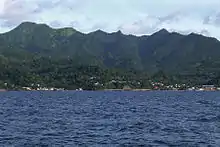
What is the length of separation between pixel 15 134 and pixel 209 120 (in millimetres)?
29957

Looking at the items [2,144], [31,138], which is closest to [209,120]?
[31,138]

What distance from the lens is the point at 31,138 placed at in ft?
161

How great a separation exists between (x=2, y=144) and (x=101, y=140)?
9823 mm

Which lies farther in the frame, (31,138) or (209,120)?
(209,120)

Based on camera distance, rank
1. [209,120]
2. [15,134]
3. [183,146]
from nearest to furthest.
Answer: [183,146] < [15,134] < [209,120]

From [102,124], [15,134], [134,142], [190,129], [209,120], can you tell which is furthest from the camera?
[209,120]

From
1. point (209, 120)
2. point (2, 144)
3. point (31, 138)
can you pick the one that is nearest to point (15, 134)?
point (31, 138)

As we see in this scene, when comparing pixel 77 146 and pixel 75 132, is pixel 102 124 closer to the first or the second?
pixel 75 132

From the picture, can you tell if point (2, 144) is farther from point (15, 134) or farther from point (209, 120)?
point (209, 120)

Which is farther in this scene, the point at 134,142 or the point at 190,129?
the point at 190,129

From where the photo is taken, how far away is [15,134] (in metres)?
52.2

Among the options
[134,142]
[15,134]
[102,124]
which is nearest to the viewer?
[134,142]

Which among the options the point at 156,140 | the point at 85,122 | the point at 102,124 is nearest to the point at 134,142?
the point at 156,140

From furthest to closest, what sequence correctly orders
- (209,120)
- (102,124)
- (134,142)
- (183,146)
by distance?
(209,120) < (102,124) < (134,142) < (183,146)
